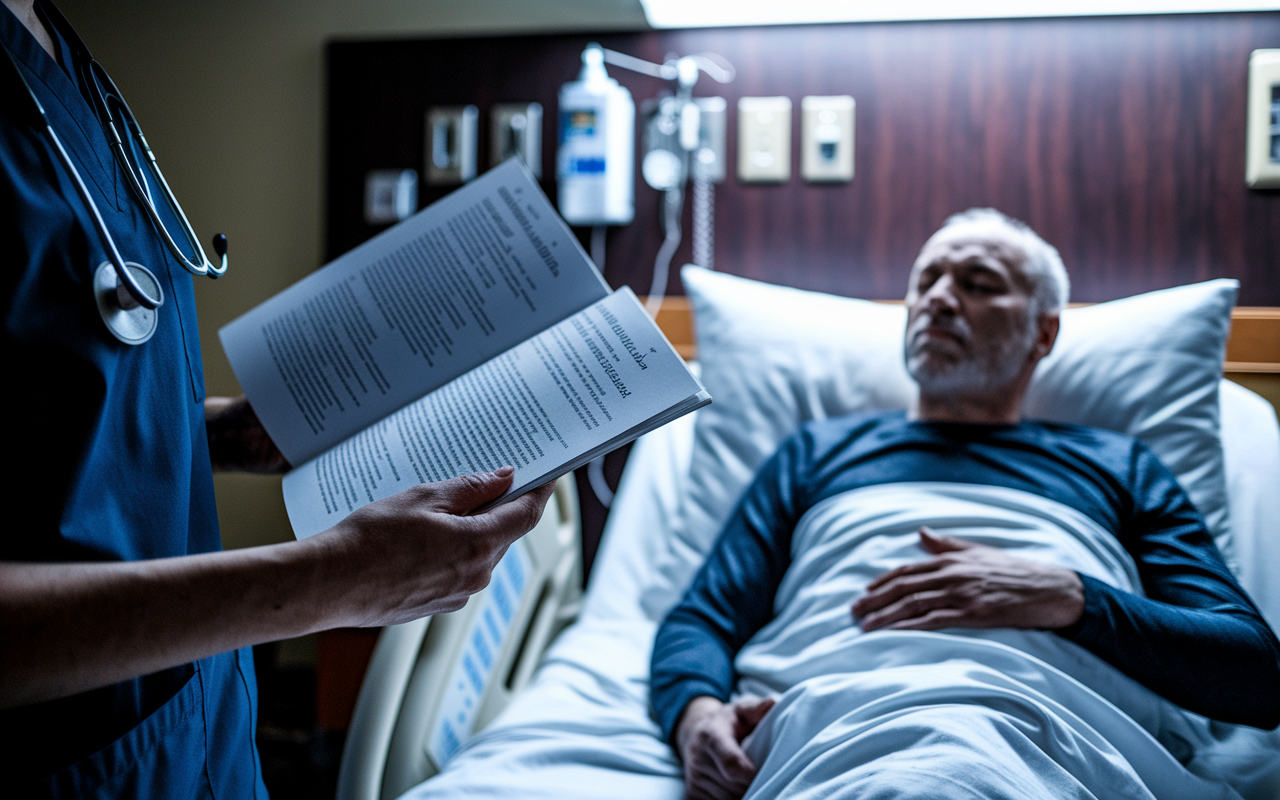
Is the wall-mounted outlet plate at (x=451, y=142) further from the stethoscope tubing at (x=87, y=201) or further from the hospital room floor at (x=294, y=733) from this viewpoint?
the stethoscope tubing at (x=87, y=201)

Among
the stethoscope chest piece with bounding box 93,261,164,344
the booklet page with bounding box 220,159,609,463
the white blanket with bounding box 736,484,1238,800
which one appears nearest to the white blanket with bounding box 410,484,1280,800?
the white blanket with bounding box 736,484,1238,800

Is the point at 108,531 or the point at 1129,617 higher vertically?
the point at 108,531

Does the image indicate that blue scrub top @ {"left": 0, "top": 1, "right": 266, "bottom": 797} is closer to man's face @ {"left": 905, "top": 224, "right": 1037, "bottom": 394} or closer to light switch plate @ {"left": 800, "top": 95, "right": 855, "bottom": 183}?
man's face @ {"left": 905, "top": 224, "right": 1037, "bottom": 394}

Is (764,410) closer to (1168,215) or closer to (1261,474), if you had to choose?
(1261,474)

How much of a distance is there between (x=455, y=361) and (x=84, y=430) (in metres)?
0.32

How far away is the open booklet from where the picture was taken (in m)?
0.64

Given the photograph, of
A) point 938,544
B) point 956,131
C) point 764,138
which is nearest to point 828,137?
point 764,138

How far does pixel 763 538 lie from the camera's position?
50.9 inches

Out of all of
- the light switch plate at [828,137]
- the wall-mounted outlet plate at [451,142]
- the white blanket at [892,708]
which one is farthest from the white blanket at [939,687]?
the wall-mounted outlet plate at [451,142]

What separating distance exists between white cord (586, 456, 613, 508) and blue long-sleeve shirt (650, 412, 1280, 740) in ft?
1.79

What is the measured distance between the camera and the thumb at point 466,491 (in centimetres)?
56

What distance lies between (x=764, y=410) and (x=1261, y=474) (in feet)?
2.74

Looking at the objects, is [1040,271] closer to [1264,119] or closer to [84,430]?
[1264,119]

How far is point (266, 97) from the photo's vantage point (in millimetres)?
1913
